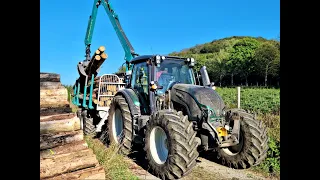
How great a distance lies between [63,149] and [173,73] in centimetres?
357

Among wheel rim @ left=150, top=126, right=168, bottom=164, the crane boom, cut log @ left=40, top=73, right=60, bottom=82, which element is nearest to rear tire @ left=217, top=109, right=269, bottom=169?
wheel rim @ left=150, top=126, right=168, bottom=164

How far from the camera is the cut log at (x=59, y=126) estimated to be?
7.77 ft

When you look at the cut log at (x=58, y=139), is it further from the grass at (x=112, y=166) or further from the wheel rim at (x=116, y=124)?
the wheel rim at (x=116, y=124)

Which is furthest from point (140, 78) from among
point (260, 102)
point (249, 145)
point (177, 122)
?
point (260, 102)

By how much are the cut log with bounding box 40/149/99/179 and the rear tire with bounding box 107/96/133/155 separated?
10.6 feet

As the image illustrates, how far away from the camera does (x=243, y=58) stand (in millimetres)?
51094

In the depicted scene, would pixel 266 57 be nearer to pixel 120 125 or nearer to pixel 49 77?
pixel 120 125

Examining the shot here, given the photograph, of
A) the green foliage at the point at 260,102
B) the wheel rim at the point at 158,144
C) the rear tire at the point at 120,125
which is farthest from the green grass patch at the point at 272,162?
the green foliage at the point at 260,102

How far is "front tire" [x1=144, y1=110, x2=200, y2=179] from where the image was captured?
4.09 metres

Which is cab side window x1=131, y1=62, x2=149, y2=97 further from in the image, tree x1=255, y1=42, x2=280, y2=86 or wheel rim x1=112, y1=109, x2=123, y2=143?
tree x1=255, y1=42, x2=280, y2=86

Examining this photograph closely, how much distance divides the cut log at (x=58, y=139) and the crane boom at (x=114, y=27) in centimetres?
681
